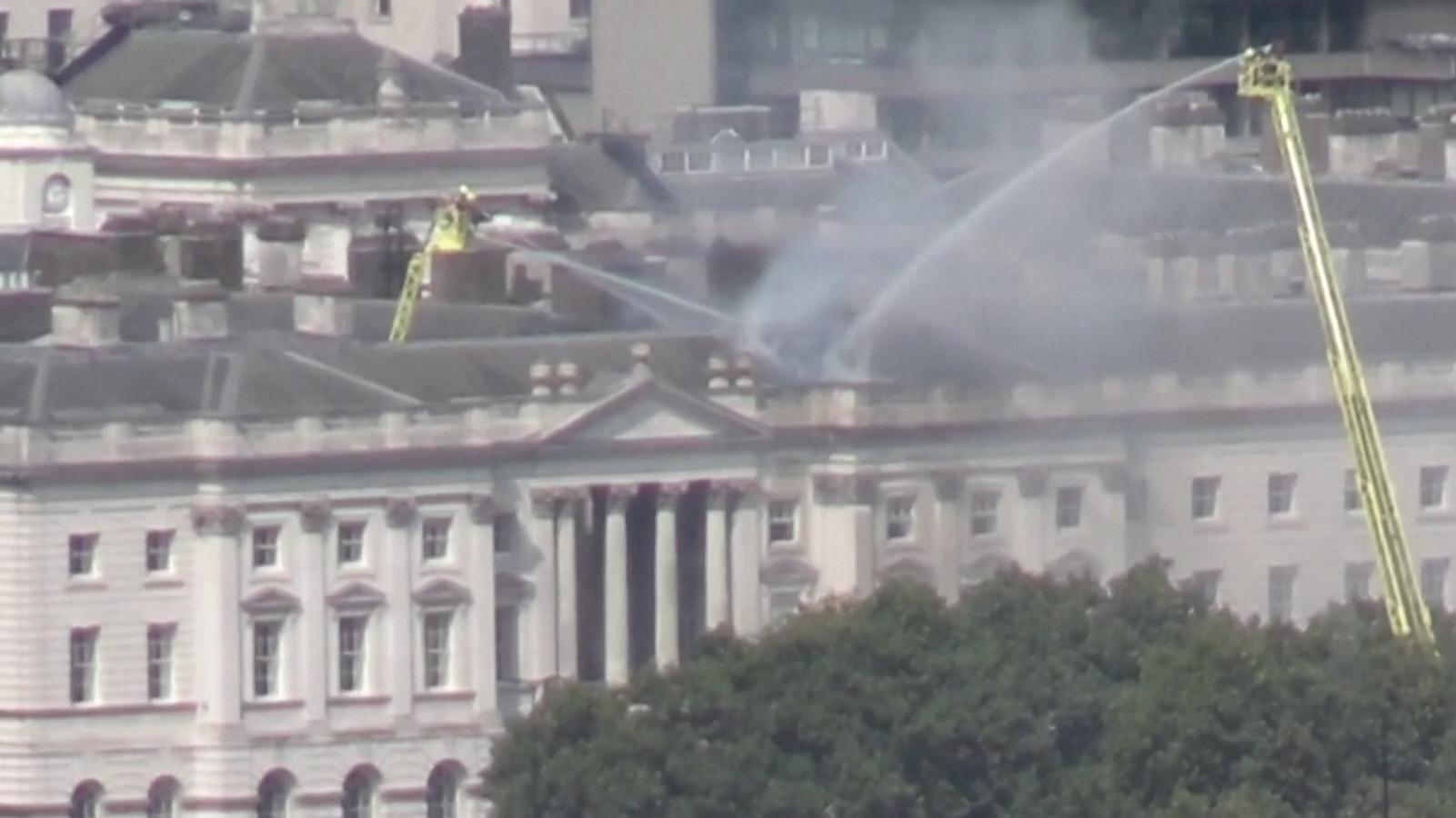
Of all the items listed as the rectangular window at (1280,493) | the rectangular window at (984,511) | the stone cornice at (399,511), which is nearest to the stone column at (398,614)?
the stone cornice at (399,511)

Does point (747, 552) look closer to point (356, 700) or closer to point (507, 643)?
point (507, 643)

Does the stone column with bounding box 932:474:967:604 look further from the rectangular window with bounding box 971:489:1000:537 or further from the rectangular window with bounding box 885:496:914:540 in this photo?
the rectangular window with bounding box 885:496:914:540

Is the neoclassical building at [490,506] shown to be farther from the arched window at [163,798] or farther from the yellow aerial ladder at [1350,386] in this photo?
the yellow aerial ladder at [1350,386]

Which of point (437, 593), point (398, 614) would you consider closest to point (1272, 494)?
point (437, 593)

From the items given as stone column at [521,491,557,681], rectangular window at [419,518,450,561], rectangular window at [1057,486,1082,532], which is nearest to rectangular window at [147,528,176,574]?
rectangular window at [419,518,450,561]

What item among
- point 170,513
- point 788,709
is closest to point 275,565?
point 170,513

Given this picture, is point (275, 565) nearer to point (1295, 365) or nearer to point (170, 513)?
point (170, 513)
